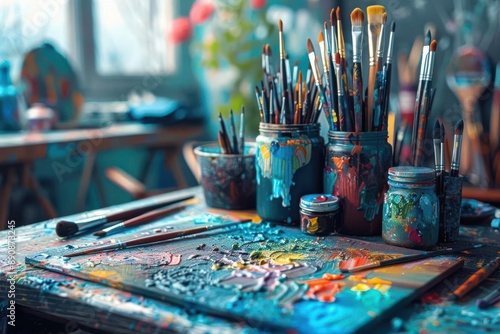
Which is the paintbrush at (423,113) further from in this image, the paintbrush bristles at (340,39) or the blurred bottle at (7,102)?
the blurred bottle at (7,102)

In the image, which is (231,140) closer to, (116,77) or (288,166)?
(288,166)

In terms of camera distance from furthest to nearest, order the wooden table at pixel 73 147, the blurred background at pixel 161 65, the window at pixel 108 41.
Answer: the window at pixel 108 41 < the blurred background at pixel 161 65 < the wooden table at pixel 73 147

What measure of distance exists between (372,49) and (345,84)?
77 mm

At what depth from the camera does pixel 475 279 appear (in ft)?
2.36

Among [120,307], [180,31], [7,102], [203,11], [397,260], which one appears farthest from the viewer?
[180,31]

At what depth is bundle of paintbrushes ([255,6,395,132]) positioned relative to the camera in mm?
926

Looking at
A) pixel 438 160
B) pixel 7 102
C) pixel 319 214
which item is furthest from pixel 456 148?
pixel 7 102

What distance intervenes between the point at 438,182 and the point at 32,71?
1819mm

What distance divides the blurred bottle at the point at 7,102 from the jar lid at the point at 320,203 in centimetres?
153

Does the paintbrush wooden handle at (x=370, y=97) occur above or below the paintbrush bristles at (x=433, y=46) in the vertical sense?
below

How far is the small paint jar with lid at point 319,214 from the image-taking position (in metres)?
0.91

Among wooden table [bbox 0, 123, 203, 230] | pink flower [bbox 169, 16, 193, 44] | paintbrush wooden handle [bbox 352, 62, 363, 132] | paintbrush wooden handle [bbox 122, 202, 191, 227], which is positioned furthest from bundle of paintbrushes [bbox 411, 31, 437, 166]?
pink flower [bbox 169, 16, 193, 44]

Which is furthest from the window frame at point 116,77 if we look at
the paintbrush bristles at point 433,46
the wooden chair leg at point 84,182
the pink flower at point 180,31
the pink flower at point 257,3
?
the paintbrush bristles at point 433,46

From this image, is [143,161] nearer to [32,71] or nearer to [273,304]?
[32,71]
